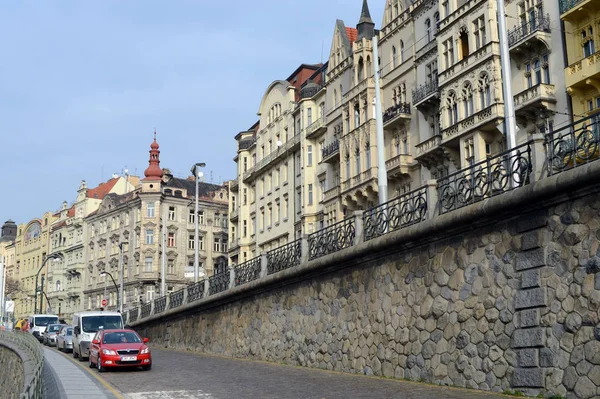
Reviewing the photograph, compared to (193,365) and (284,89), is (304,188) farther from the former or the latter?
(193,365)

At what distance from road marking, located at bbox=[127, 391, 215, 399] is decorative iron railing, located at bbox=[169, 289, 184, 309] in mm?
20592

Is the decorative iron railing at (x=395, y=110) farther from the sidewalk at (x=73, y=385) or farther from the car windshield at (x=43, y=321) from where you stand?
the car windshield at (x=43, y=321)

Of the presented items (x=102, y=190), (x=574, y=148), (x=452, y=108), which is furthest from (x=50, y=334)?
(x=102, y=190)

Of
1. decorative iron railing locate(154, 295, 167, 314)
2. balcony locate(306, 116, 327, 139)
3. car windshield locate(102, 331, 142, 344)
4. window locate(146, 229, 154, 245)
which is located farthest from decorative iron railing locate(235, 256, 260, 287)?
window locate(146, 229, 154, 245)

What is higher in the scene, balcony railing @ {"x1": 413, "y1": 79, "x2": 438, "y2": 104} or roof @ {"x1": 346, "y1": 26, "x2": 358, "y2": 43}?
roof @ {"x1": 346, "y1": 26, "x2": 358, "y2": 43}

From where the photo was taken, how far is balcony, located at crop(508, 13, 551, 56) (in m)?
32.3

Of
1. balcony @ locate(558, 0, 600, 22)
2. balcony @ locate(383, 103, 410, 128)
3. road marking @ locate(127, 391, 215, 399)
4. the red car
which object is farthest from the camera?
balcony @ locate(383, 103, 410, 128)

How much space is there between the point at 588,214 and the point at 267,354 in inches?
617

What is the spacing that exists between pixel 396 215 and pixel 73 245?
288 feet

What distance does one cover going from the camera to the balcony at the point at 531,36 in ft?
106

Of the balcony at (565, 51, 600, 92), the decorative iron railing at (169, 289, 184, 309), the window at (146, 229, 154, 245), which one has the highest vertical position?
the window at (146, 229, 154, 245)

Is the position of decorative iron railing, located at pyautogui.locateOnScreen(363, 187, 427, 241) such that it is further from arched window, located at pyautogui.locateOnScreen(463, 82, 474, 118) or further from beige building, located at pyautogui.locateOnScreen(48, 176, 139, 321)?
beige building, located at pyautogui.locateOnScreen(48, 176, 139, 321)

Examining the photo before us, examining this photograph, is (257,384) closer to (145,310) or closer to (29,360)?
(29,360)

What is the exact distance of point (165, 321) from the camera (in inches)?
1615
